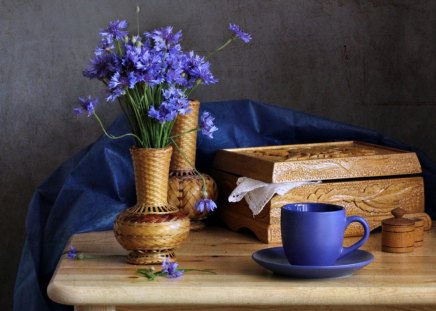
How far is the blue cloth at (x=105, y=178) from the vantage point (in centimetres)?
180

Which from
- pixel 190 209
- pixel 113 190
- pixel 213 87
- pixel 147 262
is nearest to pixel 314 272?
pixel 147 262

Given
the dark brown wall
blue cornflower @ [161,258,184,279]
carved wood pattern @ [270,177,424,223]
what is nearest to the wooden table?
blue cornflower @ [161,258,184,279]

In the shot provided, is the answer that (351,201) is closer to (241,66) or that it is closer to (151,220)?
(151,220)

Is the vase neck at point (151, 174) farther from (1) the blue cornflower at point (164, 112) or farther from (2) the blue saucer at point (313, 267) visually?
(2) the blue saucer at point (313, 267)

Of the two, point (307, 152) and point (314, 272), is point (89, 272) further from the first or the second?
point (307, 152)

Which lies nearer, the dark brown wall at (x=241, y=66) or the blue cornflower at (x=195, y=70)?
the blue cornflower at (x=195, y=70)

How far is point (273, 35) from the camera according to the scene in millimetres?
2254

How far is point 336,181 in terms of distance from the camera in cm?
177

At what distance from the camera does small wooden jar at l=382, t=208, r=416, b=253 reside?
161 centimetres

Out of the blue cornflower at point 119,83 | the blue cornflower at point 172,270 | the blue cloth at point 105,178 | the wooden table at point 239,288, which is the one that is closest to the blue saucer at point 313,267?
the wooden table at point 239,288

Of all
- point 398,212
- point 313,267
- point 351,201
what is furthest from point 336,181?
point 313,267

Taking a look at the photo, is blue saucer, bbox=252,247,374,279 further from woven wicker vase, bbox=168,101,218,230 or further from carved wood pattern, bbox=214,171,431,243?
woven wicker vase, bbox=168,101,218,230

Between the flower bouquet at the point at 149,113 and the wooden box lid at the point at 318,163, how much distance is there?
0.21 m

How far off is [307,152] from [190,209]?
0.28m
